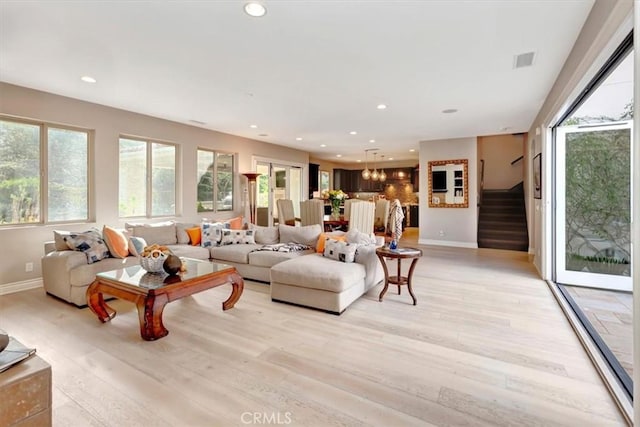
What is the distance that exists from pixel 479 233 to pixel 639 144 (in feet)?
22.2

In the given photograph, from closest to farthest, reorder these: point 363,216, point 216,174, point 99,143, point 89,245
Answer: point 89,245, point 99,143, point 363,216, point 216,174

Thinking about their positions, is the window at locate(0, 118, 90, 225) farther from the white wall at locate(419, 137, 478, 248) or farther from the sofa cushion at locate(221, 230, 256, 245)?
the white wall at locate(419, 137, 478, 248)

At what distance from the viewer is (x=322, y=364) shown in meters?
2.32

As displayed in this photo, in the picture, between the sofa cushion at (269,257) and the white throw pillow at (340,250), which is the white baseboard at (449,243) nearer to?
the sofa cushion at (269,257)

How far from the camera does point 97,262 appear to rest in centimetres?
376

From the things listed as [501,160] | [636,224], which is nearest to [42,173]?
[636,224]

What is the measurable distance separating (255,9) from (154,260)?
2.50 meters

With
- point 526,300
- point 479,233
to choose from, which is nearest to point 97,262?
point 526,300

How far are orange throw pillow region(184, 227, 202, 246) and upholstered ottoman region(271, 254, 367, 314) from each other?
228 centimetres

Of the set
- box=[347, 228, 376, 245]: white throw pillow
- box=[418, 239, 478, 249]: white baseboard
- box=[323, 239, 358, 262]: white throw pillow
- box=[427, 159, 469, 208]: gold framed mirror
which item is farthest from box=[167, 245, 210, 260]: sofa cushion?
box=[427, 159, 469, 208]: gold framed mirror

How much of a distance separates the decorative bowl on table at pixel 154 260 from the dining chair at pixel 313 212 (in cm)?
343

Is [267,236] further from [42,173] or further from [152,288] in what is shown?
[42,173]

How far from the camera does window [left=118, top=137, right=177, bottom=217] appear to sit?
5395 mm

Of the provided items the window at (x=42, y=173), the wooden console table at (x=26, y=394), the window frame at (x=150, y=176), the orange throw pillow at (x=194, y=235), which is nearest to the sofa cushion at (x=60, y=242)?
the window at (x=42, y=173)
